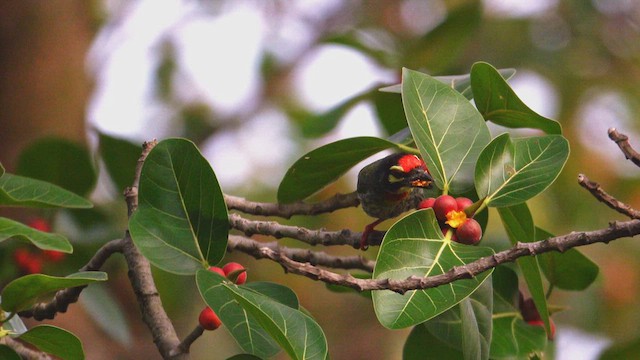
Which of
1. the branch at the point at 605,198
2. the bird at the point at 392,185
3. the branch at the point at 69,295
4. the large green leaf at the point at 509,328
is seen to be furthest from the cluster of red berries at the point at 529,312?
the branch at the point at 69,295

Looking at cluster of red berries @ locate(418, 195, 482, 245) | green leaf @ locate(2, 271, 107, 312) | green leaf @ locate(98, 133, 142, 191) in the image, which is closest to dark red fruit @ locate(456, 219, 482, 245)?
cluster of red berries @ locate(418, 195, 482, 245)

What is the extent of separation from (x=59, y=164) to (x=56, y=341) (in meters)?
0.61

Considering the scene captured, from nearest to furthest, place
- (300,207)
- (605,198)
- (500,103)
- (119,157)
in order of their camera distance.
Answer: (605,198), (500,103), (300,207), (119,157)

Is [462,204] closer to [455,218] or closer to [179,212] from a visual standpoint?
[455,218]

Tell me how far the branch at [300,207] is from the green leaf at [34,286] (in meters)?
0.30

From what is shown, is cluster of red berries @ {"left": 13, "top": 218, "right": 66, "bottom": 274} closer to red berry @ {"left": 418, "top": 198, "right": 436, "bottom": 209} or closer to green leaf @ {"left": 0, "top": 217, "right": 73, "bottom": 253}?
green leaf @ {"left": 0, "top": 217, "right": 73, "bottom": 253}

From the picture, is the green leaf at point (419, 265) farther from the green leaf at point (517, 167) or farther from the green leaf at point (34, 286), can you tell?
the green leaf at point (34, 286)

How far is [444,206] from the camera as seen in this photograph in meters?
0.83

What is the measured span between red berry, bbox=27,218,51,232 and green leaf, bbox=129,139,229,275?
602 millimetres

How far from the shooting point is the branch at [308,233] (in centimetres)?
96

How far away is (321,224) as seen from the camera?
7.95ft

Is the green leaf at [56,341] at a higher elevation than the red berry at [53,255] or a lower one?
higher

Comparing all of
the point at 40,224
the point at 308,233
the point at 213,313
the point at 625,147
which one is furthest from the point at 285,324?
the point at 40,224

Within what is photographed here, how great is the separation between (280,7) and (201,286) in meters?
2.93
